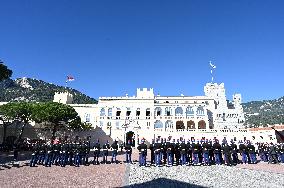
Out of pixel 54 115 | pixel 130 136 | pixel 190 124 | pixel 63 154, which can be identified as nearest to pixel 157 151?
pixel 63 154

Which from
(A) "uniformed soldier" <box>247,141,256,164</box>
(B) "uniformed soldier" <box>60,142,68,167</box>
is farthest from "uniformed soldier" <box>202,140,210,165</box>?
(B) "uniformed soldier" <box>60,142,68,167</box>

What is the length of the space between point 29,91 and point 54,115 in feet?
338

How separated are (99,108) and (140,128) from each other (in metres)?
11.4

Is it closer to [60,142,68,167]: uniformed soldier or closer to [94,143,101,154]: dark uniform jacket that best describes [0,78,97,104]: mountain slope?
[94,143,101,154]: dark uniform jacket

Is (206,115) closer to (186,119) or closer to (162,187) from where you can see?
(186,119)

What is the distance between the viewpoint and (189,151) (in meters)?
19.5

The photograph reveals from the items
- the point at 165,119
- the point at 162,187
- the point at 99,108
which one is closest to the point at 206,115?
the point at 165,119

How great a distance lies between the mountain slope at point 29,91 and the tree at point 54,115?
A: 6807cm

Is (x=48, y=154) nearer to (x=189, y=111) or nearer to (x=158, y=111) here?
(x=158, y=111)

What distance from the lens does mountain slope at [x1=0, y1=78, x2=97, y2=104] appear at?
131125 mm

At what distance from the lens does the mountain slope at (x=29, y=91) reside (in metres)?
131

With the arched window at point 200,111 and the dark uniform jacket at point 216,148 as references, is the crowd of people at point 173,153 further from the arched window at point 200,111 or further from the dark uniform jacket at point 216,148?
the arched window at point 200,111

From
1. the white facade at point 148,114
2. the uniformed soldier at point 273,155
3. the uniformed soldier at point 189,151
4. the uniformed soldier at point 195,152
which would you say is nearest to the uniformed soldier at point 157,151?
the uniformed soldier at point 189,151

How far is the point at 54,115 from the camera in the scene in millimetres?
49500
